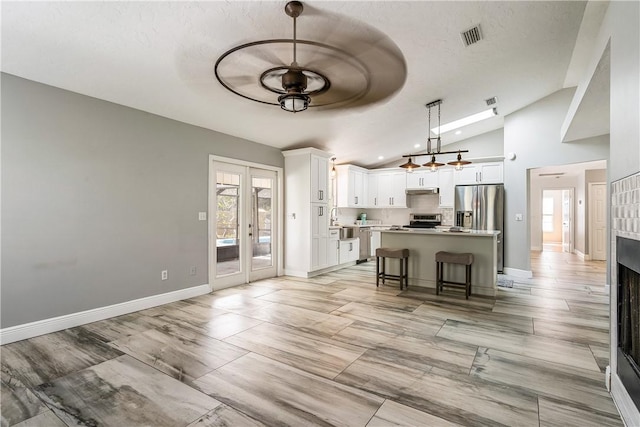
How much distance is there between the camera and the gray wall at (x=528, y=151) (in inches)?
216

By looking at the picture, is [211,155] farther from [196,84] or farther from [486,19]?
[486,19]

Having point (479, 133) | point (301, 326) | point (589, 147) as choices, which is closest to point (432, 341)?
point (301, 326)

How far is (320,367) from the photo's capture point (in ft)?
8.36

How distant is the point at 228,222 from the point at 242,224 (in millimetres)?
284

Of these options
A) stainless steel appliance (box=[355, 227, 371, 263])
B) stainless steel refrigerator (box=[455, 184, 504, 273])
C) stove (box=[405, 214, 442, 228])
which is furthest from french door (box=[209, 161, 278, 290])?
stainless steel refrigerator (box=[455, 184, 504, 273])

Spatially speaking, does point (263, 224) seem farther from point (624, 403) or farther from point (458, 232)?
point (624, 403)

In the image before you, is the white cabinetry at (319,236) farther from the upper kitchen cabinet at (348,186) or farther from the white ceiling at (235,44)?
the white ceiling at (235,44)

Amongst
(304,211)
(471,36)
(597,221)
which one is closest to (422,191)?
(304,211)

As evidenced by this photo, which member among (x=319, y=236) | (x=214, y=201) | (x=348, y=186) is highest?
(x=348, y=186)

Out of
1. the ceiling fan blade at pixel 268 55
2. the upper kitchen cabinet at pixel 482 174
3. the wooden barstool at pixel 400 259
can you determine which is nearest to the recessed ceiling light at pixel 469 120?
the upper kitchen cabinet at pixel 482 174

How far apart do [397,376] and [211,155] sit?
13.1ft

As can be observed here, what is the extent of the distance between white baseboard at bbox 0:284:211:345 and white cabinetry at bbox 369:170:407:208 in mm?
5424

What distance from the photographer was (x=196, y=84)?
142 inches

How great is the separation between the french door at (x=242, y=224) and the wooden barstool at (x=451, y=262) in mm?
3008
